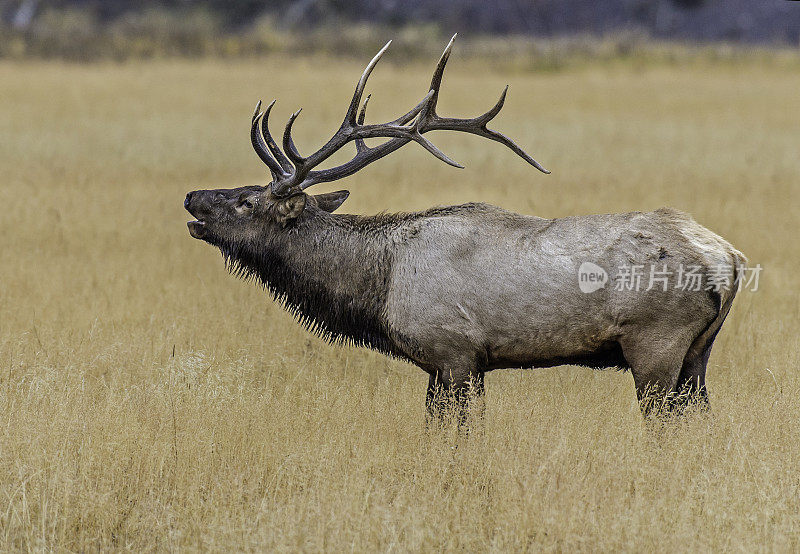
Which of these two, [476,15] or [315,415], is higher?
[476,15]

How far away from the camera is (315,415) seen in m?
5.80

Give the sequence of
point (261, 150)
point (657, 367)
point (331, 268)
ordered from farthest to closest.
→ point (261, 150)
point (331, 268)
point (657, 367)

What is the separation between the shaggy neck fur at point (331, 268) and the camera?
621cm

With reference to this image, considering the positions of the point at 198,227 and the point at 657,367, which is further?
the point at 198,227

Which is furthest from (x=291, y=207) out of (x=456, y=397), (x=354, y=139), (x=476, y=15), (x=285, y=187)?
(x=476, y=15)

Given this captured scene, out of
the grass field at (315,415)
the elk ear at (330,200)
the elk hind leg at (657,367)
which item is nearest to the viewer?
the grass field at (315,415)

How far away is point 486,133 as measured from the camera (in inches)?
264

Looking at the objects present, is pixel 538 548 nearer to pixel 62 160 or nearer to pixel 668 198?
pixel 668 198

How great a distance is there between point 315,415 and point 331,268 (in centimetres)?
100

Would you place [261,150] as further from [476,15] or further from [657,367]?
[476,15]

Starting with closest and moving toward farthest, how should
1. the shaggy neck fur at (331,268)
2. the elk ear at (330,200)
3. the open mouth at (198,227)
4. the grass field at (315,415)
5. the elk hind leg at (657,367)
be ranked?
the grass field at (315,415) < the elk hind leg at (657,367) < the shaggy neck fur at (331,268) < the open mouth at (198,227) < the elk ear at (330,200)

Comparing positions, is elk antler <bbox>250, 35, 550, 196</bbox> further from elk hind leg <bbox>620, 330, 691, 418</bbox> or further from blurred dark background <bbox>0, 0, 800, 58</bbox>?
blurred dark background <bbox>0, 0, 800, 58</bbox>

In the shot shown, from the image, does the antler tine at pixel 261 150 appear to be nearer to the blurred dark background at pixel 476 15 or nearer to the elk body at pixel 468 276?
the elk body at pixel 468 276

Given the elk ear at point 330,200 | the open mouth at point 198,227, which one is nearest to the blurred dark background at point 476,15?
the elk ear at point 330,200
